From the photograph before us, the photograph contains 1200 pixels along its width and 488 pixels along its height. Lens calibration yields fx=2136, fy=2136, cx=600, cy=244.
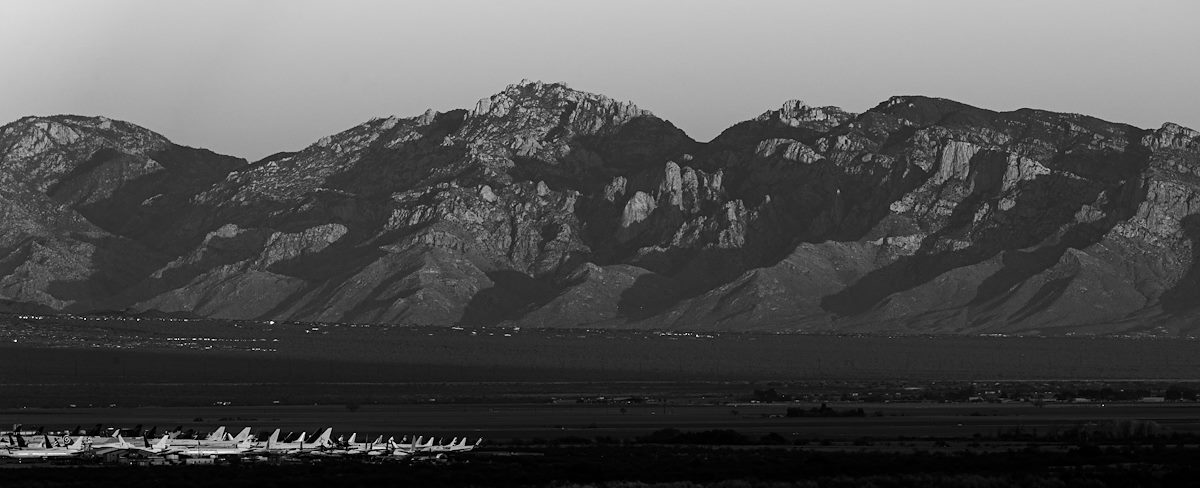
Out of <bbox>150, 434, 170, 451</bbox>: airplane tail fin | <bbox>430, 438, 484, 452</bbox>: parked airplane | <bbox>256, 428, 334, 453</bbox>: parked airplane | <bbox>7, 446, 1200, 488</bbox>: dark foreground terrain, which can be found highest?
<bbox>150, 434, 170, 451</bbox>: airplane tail fin

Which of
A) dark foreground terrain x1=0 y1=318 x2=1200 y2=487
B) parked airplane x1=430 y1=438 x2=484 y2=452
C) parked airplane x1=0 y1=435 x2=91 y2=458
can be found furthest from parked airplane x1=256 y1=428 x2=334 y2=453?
parked airplane x1=0 y1=435 x2=91 y2=458

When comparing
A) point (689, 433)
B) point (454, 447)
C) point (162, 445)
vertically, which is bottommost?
point (689, 433)

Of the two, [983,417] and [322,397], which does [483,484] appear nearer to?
[983,417]

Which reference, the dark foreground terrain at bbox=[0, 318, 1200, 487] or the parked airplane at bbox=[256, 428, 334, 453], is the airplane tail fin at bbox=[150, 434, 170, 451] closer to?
the parked airplane at bbox=[256, 428, 334, 453]

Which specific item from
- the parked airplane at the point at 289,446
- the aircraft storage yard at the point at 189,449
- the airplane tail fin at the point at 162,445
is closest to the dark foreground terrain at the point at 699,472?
the aircraft storage yard at the point at 189,449

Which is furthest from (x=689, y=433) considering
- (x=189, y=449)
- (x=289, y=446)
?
(x=189, y=449)

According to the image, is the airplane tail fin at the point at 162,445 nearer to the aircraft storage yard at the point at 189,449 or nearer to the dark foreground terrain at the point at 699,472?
the aircraft storage yard at the point at 189,449

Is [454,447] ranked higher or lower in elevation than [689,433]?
higher

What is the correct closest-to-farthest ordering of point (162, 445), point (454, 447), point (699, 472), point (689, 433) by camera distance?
point (699, 472) < point (162, 445) < point (454, 447) < point (689, 433)

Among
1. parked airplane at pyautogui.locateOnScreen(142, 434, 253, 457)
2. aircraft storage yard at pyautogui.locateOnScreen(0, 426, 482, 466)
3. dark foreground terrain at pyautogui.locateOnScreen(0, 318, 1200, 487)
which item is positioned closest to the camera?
dark foreground terrain at pyautogui.locateOnScreen(0, 318, 1200, 487)

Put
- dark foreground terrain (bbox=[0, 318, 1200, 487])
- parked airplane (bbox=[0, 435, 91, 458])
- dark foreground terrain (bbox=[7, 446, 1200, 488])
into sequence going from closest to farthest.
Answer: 1. dark foreground terrain (bbox=[7, 446, 1200, 488])
2. dark foreground terrain (bbox=[0, 318, 1200, 487])
3. parked airplane (bbox=[0, 435, 91, 458])

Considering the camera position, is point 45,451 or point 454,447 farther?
point 454,447

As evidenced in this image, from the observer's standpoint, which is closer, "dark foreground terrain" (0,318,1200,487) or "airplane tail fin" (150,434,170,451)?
"dark foreground terrain" (0,318,1200,487)

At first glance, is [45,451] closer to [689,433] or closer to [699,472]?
[699,472]
